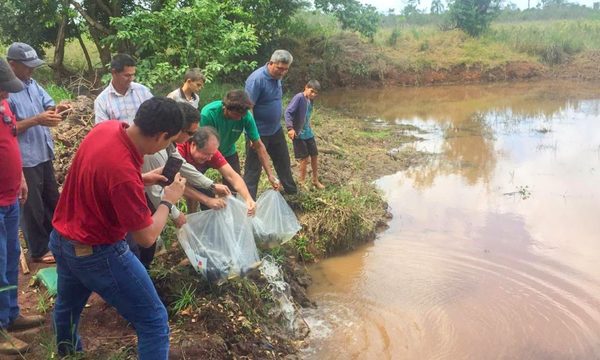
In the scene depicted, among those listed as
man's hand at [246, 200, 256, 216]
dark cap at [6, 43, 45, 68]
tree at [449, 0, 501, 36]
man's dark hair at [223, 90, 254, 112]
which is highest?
tree at [449, 0, 501, 36]

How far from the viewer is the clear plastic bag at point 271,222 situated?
4125 millimetres

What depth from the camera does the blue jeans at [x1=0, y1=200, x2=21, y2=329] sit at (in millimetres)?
2914

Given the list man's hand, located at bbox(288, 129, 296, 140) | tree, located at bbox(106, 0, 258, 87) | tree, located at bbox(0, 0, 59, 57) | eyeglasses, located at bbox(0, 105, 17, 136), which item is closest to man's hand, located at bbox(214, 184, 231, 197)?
eyeglasses, located at bbox(0, 105, 17, 136)

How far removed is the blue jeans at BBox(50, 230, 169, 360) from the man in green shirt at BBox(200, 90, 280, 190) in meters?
1.91

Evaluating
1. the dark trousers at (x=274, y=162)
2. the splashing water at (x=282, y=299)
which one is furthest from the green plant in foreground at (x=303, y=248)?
the splashing water at (x=282, y=299)

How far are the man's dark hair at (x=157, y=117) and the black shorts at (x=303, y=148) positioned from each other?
417cm

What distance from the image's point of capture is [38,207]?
3848mm

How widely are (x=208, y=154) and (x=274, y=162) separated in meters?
1.87

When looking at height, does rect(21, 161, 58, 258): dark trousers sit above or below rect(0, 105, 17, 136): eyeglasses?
below

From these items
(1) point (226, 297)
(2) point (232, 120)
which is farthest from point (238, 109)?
(1) point (226, 297)

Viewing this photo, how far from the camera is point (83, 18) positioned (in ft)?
39.5

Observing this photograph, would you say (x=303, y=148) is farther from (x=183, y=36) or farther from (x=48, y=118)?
(x=183, y=36)

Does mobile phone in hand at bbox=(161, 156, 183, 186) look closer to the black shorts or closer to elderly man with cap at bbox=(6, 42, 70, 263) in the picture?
elderly man with cap at bbox=(6, 42, 70, 263)

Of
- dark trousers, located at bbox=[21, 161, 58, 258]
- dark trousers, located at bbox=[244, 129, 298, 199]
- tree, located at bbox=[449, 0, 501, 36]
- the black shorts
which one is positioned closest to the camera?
dark trousers, located at bbox=[21, 161, 58, 258]
